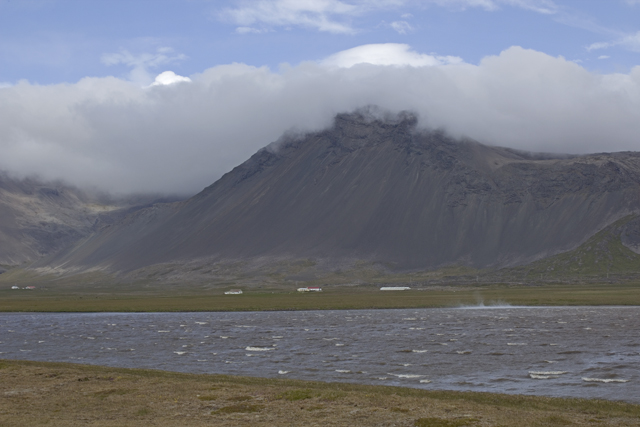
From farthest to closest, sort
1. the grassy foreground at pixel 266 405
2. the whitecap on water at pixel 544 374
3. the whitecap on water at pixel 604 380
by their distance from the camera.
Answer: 1. the whitecap on water at pixel 544 374
2. the whitecap on water at pixel 604 380
3. the grassy foreground at pixel 266 405

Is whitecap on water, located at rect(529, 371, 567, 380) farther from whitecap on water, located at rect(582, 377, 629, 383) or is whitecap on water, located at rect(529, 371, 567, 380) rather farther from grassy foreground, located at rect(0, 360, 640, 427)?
grassy foreground, located at rect(0, 360, 640, 427)

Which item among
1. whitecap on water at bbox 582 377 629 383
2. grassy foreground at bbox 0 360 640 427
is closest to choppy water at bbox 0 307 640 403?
whitecap on water at bbox 582 377 629 383

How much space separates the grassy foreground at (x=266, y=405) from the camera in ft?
87.4

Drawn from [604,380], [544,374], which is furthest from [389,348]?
[604,380]

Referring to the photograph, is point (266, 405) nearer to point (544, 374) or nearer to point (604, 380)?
point (544, 374)

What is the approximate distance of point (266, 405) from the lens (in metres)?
30.2

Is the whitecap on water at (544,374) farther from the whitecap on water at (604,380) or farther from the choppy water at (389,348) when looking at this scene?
the whitecap on water at (604,380)

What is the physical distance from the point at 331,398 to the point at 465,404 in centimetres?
625

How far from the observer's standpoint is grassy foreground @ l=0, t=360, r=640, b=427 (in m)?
26.6

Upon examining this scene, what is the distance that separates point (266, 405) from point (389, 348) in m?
26.9

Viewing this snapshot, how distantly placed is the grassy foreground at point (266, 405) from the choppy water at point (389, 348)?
4676 millimetres

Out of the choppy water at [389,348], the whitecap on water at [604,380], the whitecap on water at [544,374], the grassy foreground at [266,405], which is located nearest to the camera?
the grassy foreground at [266,405]

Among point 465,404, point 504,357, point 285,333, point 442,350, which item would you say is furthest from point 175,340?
point 465,404

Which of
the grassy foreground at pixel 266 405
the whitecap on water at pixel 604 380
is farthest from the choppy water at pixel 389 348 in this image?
the grassy foreground at pixel 266 405
